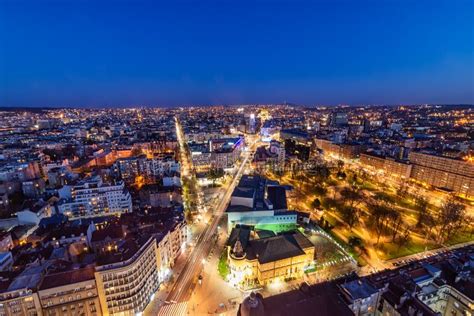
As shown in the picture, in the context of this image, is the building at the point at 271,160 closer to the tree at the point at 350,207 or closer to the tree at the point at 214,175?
the tree at the point at 214,175

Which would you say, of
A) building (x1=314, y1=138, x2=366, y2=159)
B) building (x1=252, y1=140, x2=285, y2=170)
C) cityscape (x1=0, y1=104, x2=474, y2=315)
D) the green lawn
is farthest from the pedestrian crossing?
building (x1=314, y1=138, x2=366, y2=159)

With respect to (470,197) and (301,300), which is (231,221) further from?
(470,197)

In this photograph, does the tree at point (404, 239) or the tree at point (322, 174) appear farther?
the tree at point (322, 174)

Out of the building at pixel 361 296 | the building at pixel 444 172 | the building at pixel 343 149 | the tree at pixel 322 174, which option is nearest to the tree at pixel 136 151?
the tree at pixel 322 174

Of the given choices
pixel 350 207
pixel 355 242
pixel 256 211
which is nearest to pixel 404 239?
pixel 355 242

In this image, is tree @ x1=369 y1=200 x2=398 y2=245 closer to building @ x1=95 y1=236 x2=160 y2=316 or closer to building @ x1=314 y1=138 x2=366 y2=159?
building @ x1=95 y1=236 x2=160 y2=316
